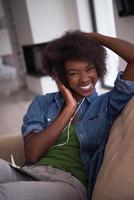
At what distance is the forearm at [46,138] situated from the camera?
4.24 feet

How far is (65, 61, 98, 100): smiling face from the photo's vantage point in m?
1.28

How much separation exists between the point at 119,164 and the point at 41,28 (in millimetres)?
4823

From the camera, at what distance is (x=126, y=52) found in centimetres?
126

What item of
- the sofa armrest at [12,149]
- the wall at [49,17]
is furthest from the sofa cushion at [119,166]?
the wall at [49,17]

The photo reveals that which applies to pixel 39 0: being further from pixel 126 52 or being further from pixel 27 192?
pixel 27 192

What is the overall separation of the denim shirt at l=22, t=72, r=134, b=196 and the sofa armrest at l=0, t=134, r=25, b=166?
0.68 feet

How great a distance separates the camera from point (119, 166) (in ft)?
A: 2.91

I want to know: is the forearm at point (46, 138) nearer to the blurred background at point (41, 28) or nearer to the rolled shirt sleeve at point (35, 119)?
the rolled shirt sleeve at point (35, 119)

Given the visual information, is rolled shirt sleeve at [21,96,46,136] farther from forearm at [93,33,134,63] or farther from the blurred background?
the blurred background

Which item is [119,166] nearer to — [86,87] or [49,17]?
[86,87]

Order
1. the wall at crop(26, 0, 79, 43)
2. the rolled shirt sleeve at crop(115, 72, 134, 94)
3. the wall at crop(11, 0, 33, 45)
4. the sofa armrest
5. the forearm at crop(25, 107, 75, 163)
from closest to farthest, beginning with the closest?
the rolled shirt sleeve at crop(115, 72, 134, 94) → the forearm at crop(25, 107, 75, 163) → the sofa armrest → the wall at crop(26, 0, 79, 43) → the wall at crop(11, 0, 33, 45)

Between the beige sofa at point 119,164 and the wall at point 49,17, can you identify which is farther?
the wall at point 49,17

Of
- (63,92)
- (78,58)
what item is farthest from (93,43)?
(63,92)

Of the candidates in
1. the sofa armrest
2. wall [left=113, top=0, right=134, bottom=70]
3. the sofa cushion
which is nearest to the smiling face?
the sofa cushion
